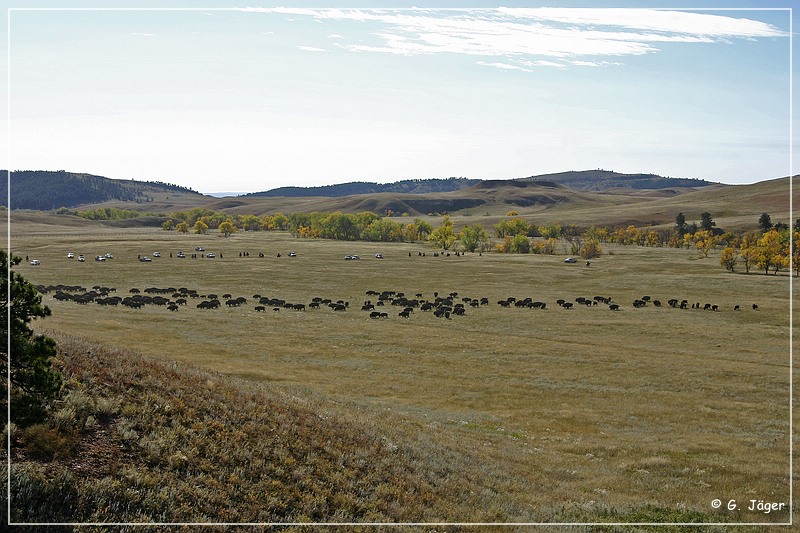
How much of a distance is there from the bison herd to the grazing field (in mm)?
1457

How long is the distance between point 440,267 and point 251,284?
4649 cm

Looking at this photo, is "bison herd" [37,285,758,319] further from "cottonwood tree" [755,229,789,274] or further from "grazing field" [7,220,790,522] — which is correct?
"cottonwood tree" [755,229,789,274]

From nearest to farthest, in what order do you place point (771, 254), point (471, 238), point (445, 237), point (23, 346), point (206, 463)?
point (23, 346), point (206, 463), point (771, 254), point (445, 237), point (471, 238)

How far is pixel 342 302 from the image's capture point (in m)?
76.1

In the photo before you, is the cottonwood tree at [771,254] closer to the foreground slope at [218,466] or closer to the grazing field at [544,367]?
the grazing field at [544,367]

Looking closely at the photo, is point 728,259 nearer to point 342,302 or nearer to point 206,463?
point 342,302

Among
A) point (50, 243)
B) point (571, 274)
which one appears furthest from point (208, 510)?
point (50, 243)

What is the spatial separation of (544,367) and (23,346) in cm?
3999

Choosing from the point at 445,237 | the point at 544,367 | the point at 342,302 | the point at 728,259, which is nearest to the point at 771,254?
the point at 728,259

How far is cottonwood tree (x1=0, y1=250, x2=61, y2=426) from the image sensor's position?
10309mm

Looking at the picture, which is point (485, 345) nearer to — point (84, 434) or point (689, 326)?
point (689, 326)

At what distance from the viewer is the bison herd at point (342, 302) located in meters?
70.5

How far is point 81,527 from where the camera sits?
33.6ft

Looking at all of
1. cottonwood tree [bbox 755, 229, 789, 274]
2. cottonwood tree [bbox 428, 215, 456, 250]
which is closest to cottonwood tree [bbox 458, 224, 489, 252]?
cottonwood tree [bbox 428, 215, 456, 250]
